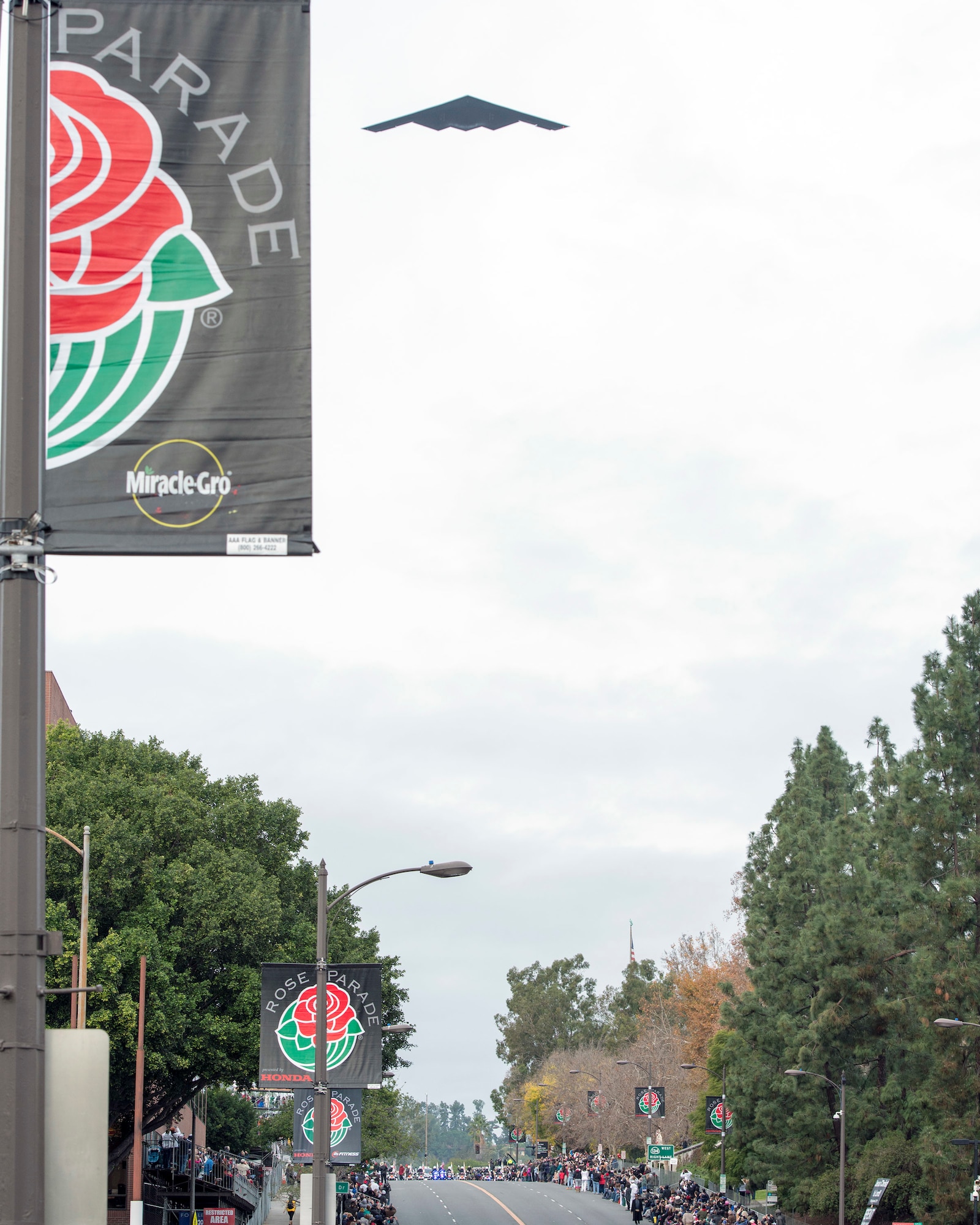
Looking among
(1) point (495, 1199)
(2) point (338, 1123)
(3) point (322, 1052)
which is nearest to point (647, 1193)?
(1) point (495, 1199)

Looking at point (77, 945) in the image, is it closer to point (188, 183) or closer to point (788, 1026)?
point (788, 1026)

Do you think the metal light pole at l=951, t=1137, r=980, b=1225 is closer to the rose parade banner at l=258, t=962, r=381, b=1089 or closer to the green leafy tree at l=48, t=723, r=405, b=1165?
the green leafy tree at l=48, t=723, r=405, b=1165

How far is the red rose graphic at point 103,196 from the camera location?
6742 millimetres

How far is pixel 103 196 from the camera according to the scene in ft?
22.4

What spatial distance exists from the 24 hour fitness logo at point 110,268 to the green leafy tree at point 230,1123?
82301 mm

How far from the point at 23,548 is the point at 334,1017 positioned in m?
21.9

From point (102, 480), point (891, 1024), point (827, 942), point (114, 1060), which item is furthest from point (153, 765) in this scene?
point (102, 480)

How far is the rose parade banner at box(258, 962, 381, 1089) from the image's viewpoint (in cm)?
2584

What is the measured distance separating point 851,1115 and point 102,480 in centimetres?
4999

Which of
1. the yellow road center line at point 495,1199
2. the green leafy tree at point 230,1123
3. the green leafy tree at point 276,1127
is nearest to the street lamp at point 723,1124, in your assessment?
the yellow road center line at point 495,1199

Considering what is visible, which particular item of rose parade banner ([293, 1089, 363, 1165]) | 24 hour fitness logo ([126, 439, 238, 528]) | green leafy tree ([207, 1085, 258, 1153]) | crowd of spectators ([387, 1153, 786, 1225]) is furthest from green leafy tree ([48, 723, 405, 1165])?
24 hour fitness logo ([126, 439, 238, 528])

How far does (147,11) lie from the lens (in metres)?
7.00

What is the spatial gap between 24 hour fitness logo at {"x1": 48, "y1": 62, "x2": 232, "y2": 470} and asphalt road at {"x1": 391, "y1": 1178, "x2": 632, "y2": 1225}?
62.1 m

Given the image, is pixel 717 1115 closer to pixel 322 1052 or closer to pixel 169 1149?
pixel 169 1149
